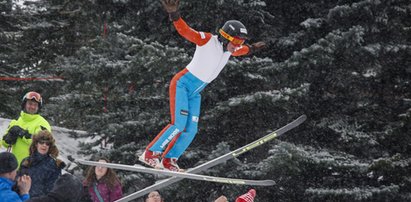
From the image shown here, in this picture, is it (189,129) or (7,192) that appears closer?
(7,192)

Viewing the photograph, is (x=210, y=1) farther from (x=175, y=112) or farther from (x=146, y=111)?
(x=175, y=112)

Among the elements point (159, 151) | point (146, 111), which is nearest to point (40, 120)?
point (159, 151)

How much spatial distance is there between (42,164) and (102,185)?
0.86m

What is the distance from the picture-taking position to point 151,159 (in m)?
7.15

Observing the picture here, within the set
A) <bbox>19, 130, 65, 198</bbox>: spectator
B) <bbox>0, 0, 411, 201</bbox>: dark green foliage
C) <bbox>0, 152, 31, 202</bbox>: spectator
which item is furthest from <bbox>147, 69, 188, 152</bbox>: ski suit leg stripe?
<bbox>0, 0, 411, 201</bbox>: dark green foliage

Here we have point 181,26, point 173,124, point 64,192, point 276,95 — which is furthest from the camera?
point 276,95

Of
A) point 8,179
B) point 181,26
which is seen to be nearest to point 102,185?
point 181,26

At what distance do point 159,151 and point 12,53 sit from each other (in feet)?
37.3

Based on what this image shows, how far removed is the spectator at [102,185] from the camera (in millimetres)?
7426

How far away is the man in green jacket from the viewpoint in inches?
308

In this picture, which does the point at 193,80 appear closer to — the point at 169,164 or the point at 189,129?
the point at 189,129

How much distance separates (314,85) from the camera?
11359 millimetres

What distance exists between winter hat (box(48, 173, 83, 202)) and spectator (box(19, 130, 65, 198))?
7.36 feet

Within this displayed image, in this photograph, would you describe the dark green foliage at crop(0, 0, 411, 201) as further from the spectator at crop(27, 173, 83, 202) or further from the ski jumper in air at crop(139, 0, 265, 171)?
the spectator at crop(27, 173, 83, 202)
